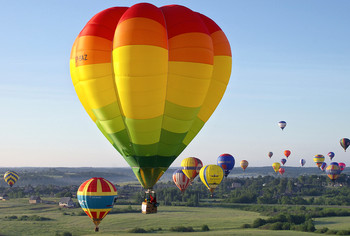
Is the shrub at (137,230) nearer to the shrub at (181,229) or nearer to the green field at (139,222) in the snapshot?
the green field at (139,222)

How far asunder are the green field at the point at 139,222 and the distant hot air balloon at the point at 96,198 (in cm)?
2053

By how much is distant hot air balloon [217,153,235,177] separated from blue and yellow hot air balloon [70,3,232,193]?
46.0m

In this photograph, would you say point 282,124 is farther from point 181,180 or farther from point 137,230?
point 137,230

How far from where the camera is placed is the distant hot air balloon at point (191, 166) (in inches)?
2456

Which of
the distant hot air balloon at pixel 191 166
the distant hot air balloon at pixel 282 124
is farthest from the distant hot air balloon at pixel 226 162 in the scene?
the distant hot air balloon at pixel 282 124

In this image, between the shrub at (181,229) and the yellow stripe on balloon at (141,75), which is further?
the shrub at (181,229)

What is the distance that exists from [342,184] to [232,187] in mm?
30104

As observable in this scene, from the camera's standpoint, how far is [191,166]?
Result: 206ft

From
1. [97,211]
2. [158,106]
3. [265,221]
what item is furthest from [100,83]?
[265,221]

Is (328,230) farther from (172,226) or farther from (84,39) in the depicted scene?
(84,39)

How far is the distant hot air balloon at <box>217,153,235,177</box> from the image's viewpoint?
238 ft

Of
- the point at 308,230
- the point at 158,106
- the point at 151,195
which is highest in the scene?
the point at 158,106

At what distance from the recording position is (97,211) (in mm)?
37969

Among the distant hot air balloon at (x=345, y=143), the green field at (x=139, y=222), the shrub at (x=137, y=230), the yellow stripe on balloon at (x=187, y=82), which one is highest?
the distant hot air balloon at (x=345, y=143)
